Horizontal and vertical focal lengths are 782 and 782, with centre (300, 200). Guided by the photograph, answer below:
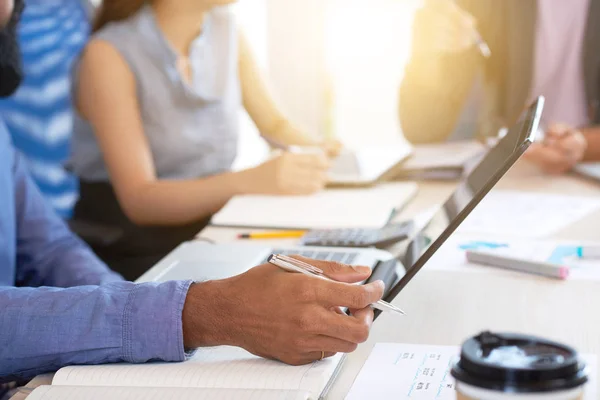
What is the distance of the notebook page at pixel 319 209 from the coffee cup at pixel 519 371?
0.76 metres

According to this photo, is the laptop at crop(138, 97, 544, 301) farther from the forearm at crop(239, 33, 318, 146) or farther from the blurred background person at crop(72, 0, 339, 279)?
the forearm at crop(239, 33, 318, 146)

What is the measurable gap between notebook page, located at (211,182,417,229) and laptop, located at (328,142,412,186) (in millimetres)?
31

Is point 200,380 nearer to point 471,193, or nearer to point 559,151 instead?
point 471,193

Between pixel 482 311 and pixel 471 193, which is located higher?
pixel 471 193

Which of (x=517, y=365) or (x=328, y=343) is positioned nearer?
(x=517, y=365)

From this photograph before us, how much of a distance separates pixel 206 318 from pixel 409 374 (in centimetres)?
20

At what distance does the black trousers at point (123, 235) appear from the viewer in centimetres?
158

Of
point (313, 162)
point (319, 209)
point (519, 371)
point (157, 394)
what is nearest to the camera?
point (519, 371)

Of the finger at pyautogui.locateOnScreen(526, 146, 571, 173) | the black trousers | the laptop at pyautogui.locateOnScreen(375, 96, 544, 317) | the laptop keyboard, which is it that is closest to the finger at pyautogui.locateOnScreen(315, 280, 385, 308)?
the laptop at pyautogui.locateOnScreen(375, 96, 544, 317)

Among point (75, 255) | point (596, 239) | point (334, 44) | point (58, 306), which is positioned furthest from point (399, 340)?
point (334, 44)

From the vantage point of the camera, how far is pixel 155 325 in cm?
75

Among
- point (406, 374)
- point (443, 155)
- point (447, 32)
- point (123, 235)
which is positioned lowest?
A: point (123, 235)

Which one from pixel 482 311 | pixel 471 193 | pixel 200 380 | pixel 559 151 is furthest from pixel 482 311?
pixel 559 151

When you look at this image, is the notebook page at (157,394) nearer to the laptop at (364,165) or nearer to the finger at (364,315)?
the finger at (364,315)
